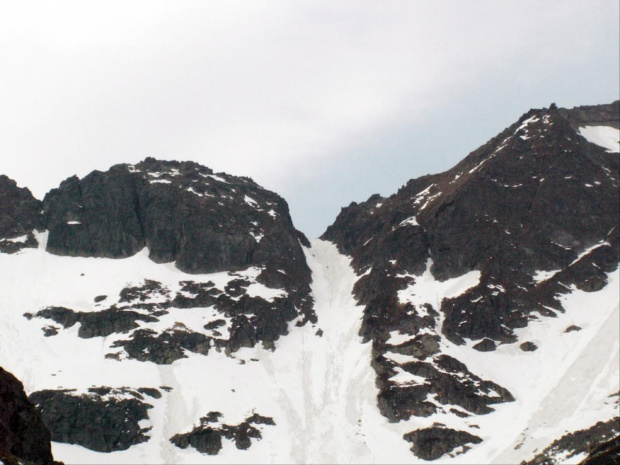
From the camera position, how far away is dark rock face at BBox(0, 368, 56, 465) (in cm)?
3251

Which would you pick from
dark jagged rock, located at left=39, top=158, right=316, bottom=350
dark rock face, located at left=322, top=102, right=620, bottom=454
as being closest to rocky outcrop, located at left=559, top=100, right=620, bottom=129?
dark rock face, located at left=322, top=102, right=620, bottom=454

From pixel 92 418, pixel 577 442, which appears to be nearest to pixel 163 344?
pixel 92 418

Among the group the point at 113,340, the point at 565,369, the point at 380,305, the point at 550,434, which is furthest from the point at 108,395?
the point at 565,369

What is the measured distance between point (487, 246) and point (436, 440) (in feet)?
185

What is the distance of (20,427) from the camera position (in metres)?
34.0

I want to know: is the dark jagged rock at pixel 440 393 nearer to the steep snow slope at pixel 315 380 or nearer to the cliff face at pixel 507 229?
the steep snow slope at pixel 315 380

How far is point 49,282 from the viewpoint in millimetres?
129875

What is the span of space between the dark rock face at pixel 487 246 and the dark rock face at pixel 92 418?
38670 millimetres

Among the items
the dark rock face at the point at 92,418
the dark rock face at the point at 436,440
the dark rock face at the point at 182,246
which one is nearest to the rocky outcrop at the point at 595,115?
the dark rock face at the point at 182,246

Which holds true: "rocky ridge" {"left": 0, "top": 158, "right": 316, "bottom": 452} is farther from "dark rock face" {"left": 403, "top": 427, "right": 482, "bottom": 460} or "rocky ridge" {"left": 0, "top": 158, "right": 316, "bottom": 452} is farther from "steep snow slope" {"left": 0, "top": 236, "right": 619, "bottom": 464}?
"dark rock face" {"left": 403, "top": 427, "right": 482, "bottom": 460}

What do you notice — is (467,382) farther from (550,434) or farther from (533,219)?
(533,219)

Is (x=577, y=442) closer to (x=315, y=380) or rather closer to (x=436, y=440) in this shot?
(x=436, y=440)

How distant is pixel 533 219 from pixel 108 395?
97780 mm

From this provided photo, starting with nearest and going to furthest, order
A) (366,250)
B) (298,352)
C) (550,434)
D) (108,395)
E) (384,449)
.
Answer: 1. (550,434)
2. (384,449)
3. (108,395)
4. (298,352)
5. (366,250)
